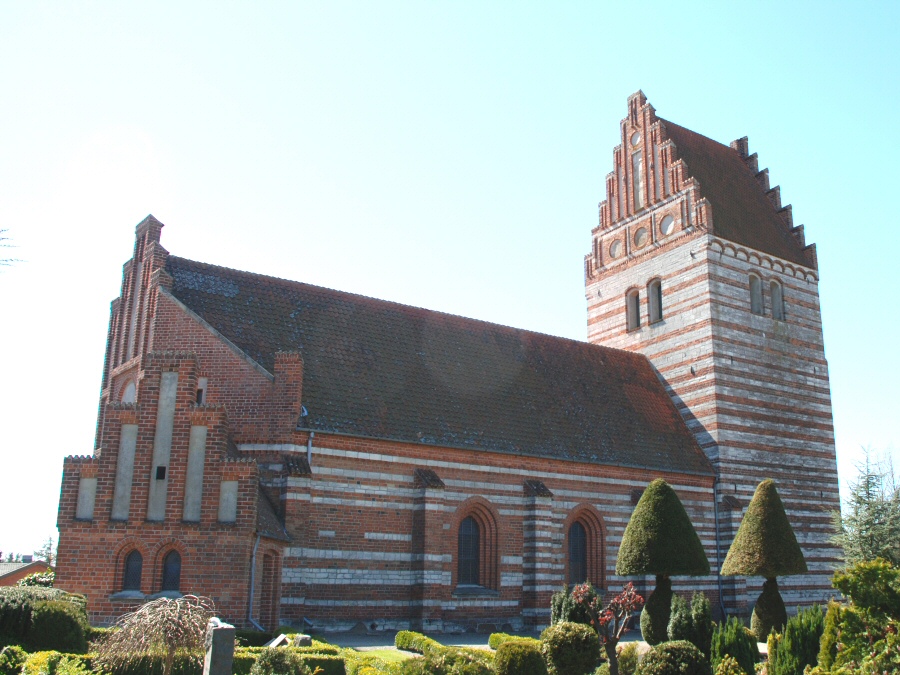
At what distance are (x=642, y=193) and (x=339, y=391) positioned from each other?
1819 cm

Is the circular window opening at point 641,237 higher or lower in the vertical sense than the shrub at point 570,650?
higher

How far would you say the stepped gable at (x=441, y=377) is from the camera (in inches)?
998

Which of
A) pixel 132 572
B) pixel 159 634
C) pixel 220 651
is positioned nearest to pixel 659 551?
pixel 132 572

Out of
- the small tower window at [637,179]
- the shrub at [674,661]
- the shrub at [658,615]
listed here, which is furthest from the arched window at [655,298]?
the shrub at [674,661]

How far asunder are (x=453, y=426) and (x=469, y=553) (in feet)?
12.2

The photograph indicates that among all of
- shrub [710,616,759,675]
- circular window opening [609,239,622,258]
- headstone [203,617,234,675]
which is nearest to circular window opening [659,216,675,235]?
circular window opening [609,239,622,258]

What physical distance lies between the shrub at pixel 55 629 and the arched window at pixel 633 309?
25953mm

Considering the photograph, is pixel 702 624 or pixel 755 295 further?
pixel 755 295

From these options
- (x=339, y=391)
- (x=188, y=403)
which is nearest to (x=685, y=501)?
(x=339, y=391)

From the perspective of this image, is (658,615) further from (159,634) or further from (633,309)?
(633,309)

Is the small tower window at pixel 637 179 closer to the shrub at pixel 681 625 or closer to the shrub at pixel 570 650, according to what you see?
the shrub at pixel 681 625

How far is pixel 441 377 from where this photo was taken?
28453mm

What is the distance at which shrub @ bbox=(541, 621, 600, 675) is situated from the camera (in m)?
15.8

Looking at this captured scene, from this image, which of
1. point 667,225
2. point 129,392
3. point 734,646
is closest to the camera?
point 734,646
